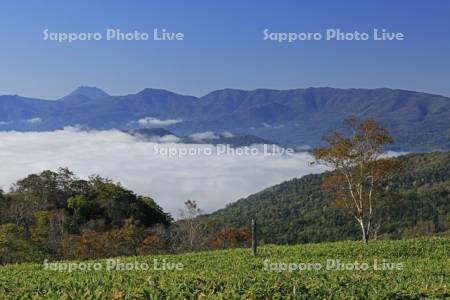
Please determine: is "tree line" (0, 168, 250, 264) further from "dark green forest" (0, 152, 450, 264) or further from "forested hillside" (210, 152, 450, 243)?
"forested hillside" (210, 152, 450, 243)

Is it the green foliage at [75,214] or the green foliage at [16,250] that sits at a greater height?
the green foliage at [75,214]

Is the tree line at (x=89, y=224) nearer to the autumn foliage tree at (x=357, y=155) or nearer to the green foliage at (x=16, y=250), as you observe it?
the green foliage at (x=16, y=250)

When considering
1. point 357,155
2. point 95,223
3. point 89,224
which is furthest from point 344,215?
point 357,155

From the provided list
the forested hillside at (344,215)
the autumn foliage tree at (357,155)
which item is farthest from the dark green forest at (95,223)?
the forested hillside at (344,215)

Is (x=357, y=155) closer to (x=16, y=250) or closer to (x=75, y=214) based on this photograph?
(x=16, y=250)

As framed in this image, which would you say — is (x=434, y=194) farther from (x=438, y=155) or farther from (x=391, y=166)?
(x=391, y=166)

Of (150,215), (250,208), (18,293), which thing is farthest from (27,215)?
(250,208)

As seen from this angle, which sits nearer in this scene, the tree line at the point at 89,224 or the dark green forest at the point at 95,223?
the dark green forest at the point at 95,223

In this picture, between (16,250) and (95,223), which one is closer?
(16,250)

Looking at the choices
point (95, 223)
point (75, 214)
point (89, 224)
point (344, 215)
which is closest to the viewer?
point (89, 224)
